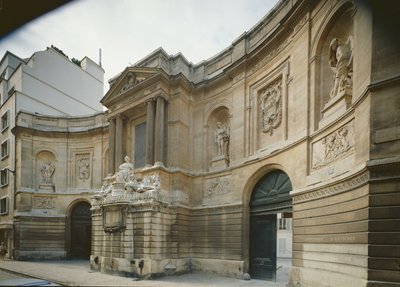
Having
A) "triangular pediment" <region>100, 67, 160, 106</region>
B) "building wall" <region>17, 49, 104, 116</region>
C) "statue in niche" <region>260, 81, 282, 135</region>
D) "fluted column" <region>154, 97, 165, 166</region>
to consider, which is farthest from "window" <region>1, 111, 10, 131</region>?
"statue in niche" <region>260, 81, 282, 135</region>

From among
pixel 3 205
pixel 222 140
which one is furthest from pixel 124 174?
pixel 3 205

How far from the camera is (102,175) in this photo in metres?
26.4

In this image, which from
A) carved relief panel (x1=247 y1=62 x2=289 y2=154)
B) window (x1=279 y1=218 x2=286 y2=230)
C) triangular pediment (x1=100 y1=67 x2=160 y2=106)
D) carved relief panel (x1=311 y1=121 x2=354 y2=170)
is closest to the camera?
carved relief panel (x1=311 y1=121 x2=354 y2=170)

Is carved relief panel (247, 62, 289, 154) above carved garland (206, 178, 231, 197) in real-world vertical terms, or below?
above

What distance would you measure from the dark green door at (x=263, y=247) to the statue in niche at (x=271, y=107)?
15.7 feet

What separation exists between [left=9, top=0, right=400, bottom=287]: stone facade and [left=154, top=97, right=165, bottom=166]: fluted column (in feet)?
0.36

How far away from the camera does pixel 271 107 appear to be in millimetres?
15781

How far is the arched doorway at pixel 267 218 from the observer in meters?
14.8

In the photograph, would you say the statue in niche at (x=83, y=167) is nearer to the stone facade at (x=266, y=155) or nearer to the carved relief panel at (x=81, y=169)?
the carved relief panel at (x=81, y=169)

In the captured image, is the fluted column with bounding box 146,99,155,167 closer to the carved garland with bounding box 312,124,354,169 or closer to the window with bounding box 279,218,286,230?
the carved garland with bounding box 312,124,354,169

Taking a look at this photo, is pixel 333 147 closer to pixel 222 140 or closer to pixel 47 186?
pixel 222 140

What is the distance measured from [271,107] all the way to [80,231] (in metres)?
21.0

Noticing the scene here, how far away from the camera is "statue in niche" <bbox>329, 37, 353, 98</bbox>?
35.3ft

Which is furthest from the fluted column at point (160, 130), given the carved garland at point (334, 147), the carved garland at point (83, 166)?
the carved garland at point (83, 166)
